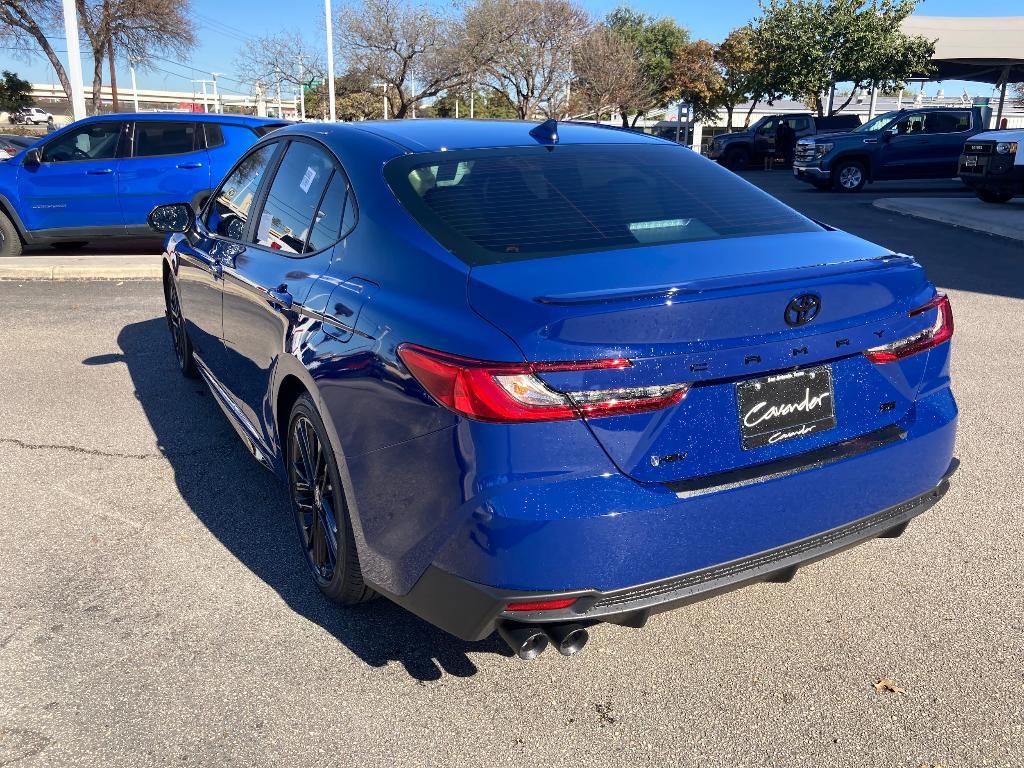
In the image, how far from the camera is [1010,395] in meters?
5.76

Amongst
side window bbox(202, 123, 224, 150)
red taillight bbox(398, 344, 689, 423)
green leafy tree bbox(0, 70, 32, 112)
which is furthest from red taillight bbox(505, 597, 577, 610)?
green leafy tree bbox(0, 70, 32, 112)

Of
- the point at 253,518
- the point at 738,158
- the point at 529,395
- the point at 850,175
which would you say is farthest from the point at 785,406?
the point at 738,158

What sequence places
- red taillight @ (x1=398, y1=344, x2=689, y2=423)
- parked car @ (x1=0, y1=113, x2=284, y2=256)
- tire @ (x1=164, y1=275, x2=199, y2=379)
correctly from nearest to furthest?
red taillight @ (x1=398, y1=344, x2=689, y2=423), tire @ (x1=164, y1=275, x2=199, y2=379), parked car @ (x1=0, y1=113, x2=284, y2=256)

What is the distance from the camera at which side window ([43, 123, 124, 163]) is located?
11.1 m

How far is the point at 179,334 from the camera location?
609 centimetres

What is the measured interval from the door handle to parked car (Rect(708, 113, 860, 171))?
30618mm

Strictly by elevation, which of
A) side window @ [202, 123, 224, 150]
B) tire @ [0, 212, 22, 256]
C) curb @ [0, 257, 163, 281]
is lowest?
curb @ [0, 257, 163, 281]

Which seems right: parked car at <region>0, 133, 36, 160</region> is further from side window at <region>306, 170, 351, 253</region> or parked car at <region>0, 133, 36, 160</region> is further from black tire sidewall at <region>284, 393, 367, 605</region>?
black tire sidewall at <region>284, 393, 367, 605</region>

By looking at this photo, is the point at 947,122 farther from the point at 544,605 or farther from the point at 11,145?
the point at 544,605

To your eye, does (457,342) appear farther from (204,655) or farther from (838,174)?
(838,174)

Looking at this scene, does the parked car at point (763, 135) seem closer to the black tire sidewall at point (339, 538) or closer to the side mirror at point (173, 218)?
the side mirror at point (173, 218)

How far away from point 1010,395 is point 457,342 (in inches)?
186

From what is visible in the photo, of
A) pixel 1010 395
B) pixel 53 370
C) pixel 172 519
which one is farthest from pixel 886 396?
pixel 53 370

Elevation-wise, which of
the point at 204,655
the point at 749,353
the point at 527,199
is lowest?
the point at 204,655
